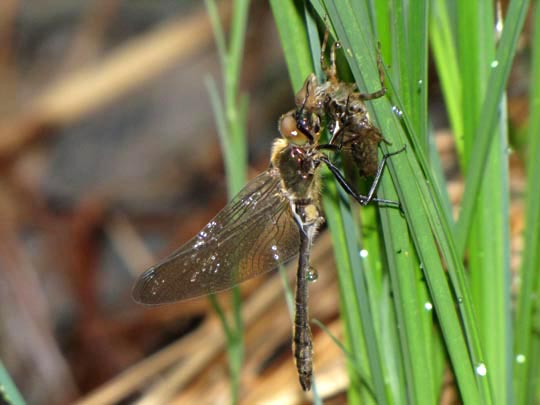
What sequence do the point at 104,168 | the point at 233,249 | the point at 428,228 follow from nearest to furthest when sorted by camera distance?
the point at 428,228, the point at 233,249, the point at 104,168

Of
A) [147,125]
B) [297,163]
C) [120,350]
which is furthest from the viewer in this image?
[147,125]

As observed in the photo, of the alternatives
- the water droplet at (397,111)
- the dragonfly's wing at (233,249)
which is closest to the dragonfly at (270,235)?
the dragonfly's wing at (233,249)

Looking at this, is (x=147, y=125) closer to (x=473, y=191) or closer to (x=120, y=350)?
(x=120, y=350)

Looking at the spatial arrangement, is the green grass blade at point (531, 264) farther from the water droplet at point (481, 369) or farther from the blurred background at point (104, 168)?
the blurred background at point (104, 168)

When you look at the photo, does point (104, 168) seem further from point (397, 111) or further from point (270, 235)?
point (397, 111)

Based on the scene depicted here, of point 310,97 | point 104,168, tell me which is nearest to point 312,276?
point 310,97

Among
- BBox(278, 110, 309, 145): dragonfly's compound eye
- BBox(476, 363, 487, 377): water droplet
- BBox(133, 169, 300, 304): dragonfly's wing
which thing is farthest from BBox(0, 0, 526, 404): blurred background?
BBox(476, 363, 487, 377): water droplet

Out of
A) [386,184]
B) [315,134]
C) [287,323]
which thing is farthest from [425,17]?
[287,323]
